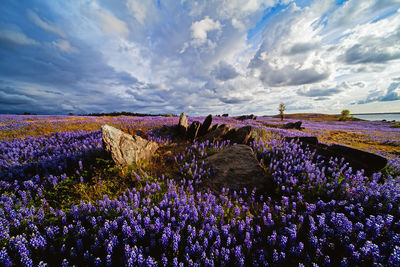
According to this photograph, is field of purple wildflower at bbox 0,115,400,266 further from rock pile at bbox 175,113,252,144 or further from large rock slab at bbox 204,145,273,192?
rock pile at bbox 175,113,252,144

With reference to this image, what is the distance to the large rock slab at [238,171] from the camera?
4.39 m

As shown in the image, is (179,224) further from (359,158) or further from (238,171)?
(359,158)

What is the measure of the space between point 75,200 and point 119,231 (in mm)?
1616

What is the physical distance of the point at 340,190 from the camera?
3738 millimetres

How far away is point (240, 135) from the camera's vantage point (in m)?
7.29

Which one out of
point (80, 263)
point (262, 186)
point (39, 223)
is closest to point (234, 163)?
point (262, 186)

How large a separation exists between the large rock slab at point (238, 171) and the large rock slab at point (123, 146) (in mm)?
2188

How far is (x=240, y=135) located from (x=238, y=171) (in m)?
2.86

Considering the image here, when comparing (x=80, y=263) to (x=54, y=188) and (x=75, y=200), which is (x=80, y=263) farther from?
(x=54, y=188)

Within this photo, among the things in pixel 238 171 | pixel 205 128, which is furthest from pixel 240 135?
pixel 238 171

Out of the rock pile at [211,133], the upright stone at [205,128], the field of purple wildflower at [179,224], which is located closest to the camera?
the field of purple wildflower at [179,224]

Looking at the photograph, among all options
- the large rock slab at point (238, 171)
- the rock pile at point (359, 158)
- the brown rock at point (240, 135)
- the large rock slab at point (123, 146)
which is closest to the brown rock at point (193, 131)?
the brown rock at point (240, 135)

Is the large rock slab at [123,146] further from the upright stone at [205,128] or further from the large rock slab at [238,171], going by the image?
the upright stone at [205,128]

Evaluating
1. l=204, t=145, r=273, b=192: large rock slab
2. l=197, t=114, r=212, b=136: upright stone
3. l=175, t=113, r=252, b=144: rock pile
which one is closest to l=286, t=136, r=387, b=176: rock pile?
l=175, t=113, r=252, b=144: rock pile
